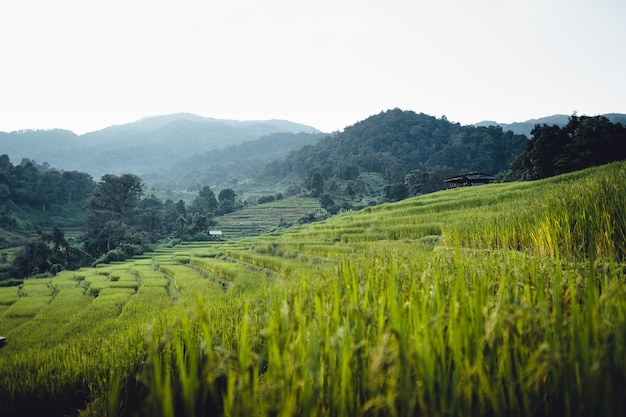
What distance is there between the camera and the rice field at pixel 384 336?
1316 mm

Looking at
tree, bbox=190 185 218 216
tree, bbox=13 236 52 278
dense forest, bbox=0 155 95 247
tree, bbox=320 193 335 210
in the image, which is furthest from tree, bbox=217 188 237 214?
tree, bbox=13 236 52 278

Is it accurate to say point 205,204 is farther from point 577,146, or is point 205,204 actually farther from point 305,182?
point 577,146

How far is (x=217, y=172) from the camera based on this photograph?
15525 centimetres

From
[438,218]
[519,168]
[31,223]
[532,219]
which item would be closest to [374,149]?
[519,168]

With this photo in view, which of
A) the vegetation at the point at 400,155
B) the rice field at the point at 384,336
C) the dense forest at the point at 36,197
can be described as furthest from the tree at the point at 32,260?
the vegetation at the point at 400,155

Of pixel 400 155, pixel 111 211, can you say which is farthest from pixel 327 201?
pixel 400 155

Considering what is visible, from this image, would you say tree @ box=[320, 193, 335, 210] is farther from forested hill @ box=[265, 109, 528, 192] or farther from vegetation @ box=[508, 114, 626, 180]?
vegetation @ box=[508, 114, 626, 180]

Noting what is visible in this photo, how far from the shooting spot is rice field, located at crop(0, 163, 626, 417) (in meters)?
1.32

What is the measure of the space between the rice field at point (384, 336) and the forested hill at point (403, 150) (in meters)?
62.2

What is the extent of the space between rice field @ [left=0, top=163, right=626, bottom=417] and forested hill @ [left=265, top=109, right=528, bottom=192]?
62152mm

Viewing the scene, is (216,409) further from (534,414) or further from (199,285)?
(199,285)

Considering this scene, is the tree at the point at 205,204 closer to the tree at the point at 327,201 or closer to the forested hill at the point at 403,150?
the tree at the point at 327,201

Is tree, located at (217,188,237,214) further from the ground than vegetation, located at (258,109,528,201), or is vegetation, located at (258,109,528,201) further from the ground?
vegetation, located at (258,109,528,201)

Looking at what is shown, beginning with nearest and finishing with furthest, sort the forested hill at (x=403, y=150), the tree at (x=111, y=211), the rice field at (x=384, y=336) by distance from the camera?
the rice field at (x=384, y=336)
the tree at (x=111, y=211)
the forested hill at (x=403, y=150)
